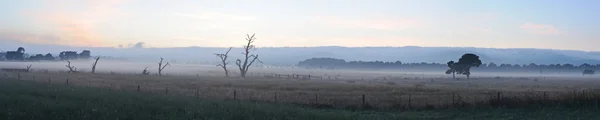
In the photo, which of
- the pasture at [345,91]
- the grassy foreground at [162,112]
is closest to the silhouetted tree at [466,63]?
the pasture at [345,91]

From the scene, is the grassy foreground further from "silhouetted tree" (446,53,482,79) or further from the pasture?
"silhouetted tree" (446,53,482,79)

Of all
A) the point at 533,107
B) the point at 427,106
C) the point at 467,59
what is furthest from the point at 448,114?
the point at 467,59

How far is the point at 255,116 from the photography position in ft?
59.9

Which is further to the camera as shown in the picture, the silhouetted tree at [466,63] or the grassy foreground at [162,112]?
the silhouetted tree at [466,63]

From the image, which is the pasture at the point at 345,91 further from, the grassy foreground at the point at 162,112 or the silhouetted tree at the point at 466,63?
the silhouetted tree at the point at 466,63

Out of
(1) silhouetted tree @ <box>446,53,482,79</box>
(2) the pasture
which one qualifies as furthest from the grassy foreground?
(1) silhouetted tree @ <box>446,53,482,79</box>

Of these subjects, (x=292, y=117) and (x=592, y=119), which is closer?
(x=292, y=117)

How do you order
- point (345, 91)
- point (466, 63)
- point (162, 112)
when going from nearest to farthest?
point (162, 112)
point (345, 91)
point (466, 63)

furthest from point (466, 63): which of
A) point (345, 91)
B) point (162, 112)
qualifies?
point (162, 112)

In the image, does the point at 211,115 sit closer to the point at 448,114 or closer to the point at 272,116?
the point at 272,116

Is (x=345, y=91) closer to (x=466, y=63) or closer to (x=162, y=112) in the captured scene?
(x=162, y=112)

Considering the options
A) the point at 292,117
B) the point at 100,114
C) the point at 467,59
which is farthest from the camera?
the point at 467,59

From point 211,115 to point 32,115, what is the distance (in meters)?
5.54

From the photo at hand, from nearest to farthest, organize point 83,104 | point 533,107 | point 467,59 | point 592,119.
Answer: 1. point 83,104
2. point 592,119
3. point 533,107
4. point 467,59
